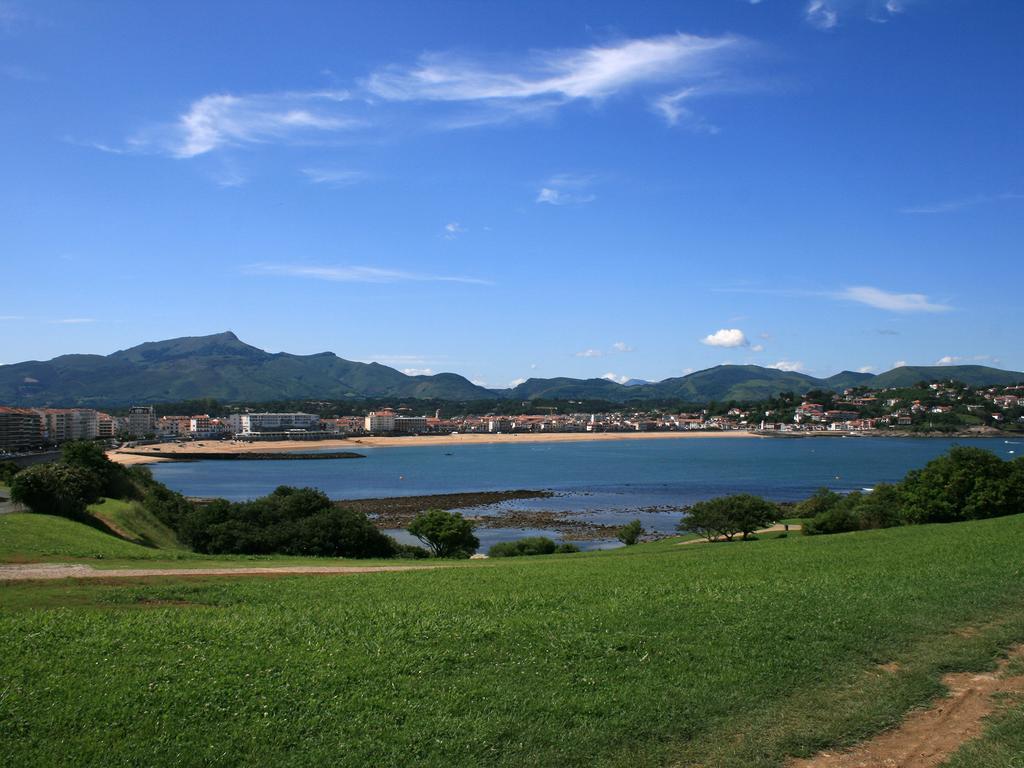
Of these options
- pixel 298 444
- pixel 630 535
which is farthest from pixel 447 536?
pixel 298 444

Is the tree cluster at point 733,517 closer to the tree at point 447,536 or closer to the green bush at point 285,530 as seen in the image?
the tree at point 447,536

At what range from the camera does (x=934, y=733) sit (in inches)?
262

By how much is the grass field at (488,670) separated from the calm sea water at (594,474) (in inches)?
1585

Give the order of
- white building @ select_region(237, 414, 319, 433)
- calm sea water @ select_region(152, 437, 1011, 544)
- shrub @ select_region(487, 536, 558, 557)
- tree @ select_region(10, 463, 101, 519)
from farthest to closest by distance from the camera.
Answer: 1. white building @ select_region(237, 414, 319, 433)
2. calm sea water @ select_region(152, 437, 1011, 544)
3. shrub @ select_region(487, 536, 558, 557)
4. tree @ select_region(10, 463, 101, 519)

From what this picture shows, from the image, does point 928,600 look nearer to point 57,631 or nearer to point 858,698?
point 858,698

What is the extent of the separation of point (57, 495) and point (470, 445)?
153m

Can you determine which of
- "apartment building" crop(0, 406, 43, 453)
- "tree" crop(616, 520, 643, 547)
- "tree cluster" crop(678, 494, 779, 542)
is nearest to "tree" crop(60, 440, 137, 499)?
"tree" crop(616, 520, 643, 547)

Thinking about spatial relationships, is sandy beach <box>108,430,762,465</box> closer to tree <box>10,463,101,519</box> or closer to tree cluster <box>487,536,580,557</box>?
tree cluster <box>487,536,580,557</box>

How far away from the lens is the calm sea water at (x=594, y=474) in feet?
230

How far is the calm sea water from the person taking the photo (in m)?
70.0

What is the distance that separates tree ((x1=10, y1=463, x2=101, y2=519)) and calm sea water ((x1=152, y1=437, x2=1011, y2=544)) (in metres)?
27.4

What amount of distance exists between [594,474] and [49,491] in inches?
2991

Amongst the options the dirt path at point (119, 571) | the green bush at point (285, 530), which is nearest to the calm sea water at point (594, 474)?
the green bush at point (285, 530)

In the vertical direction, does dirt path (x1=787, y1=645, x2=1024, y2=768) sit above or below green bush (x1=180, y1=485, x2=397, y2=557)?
above
